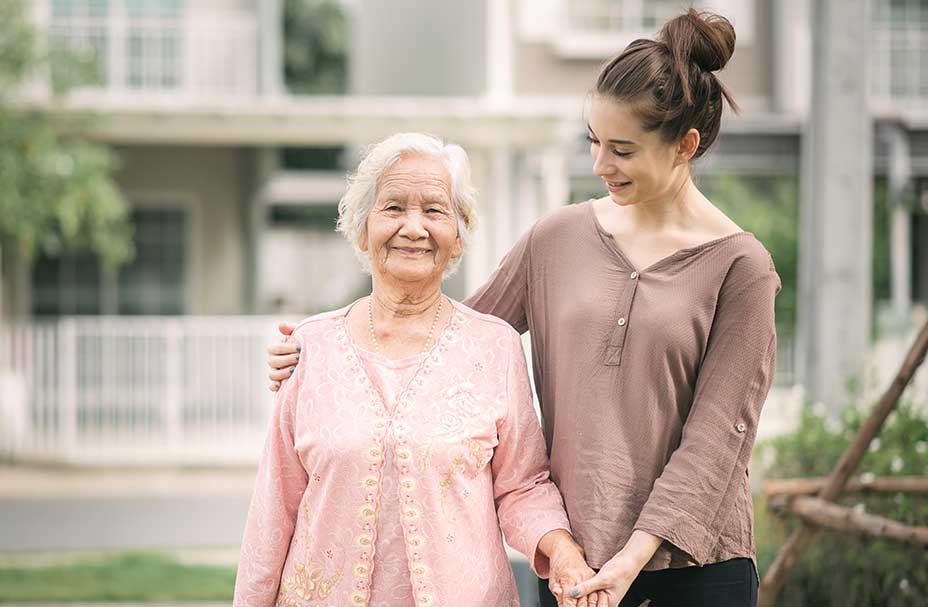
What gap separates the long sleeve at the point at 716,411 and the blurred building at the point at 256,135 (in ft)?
28.0

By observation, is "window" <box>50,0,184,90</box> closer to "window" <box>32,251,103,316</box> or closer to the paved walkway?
"window" <box>32,251,103,316</box>

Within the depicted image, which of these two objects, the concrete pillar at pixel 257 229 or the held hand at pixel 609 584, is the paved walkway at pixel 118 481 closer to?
the concrete pillar at pixel 257 229

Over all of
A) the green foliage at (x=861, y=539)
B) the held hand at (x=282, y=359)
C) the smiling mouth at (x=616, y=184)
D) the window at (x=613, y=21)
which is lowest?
the green foliage at (x=861, y=539)

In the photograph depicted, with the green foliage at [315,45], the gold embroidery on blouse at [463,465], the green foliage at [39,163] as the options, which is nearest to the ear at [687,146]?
the gold embroidery on blouse at [463,465]

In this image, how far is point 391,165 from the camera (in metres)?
2.45

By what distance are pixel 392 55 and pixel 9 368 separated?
600 centimetres

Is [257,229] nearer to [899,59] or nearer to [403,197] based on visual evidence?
[899,59]

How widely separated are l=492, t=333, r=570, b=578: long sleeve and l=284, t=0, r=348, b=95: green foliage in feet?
89.6

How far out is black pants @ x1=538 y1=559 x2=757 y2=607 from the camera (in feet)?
7.72

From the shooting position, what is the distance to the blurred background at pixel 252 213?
6258mm

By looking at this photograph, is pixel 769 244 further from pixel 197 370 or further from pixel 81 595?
pixel 81 595

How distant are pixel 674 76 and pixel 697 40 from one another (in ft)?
0.28

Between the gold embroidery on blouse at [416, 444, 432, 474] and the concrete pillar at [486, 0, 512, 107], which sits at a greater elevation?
the concrete pillar at [486, 0, 512, 107]

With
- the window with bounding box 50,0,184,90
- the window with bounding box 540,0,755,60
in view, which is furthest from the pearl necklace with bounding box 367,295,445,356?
the window with bounding box 50,0,184,90
